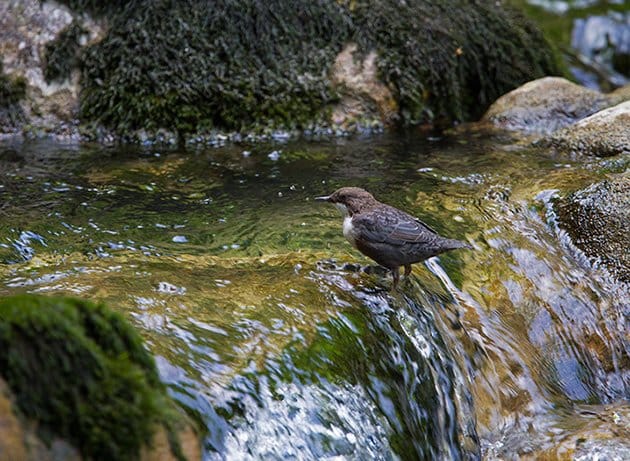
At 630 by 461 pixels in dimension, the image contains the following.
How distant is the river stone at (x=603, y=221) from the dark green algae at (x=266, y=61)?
10.3 ft

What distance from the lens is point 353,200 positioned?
436 centimetres

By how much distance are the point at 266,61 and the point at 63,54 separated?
2088 mm

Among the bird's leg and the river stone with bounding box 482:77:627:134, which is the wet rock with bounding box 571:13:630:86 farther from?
the bird's leg

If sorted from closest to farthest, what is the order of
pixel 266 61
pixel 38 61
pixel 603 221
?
pixel 603 221 < pixel 38 61 < pixel 266 61

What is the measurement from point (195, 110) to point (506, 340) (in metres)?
4.28

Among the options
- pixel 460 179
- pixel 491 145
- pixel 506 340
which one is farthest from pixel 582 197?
pixel 491 145

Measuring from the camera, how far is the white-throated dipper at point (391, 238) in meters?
4.01

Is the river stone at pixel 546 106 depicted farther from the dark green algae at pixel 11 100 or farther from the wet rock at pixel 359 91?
the dark green algae at pixel 11 100

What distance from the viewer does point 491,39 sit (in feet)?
30.0

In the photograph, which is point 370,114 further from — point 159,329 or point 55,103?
point 159,329

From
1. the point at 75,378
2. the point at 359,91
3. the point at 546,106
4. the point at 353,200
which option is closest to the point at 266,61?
the point at 359,91

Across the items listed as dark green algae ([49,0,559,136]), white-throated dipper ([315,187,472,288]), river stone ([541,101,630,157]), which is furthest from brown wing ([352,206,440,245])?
dark green algae ([49,0,559,136])

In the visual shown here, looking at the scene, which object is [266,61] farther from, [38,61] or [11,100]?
[11,100]

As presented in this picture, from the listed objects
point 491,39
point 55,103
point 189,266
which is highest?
point 491,39
